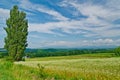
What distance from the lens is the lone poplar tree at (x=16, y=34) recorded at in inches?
2618

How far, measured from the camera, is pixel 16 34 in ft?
222

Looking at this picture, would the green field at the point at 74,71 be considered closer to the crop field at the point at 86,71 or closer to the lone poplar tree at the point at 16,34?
the crop field at the point at 86,71

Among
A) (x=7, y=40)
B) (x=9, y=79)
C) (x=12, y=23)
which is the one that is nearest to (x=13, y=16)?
(x=12, y=23)

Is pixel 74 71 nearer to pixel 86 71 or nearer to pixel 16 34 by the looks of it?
pixel 86 71

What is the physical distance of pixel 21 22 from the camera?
229 ft

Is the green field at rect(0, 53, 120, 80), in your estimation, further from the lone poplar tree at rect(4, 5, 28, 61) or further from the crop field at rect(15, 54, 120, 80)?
the lone poplar tree at rect(4, 5, 28, 61)

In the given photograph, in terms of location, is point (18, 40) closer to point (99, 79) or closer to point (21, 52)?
point (21, 52)

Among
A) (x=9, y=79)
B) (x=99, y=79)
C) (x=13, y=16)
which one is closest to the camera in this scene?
(x=99, y=79)

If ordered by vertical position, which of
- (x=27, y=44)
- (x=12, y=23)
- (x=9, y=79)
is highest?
(x=12, y=23)

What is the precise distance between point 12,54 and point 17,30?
6.79 meters

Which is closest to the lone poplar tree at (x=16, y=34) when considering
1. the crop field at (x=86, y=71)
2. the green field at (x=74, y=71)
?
the crop field at (x=86, y=71)

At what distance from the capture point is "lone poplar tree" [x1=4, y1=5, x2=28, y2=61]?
66500mm

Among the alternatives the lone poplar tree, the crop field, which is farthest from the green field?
the lone poplar tree

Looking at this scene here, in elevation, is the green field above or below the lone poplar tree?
below
